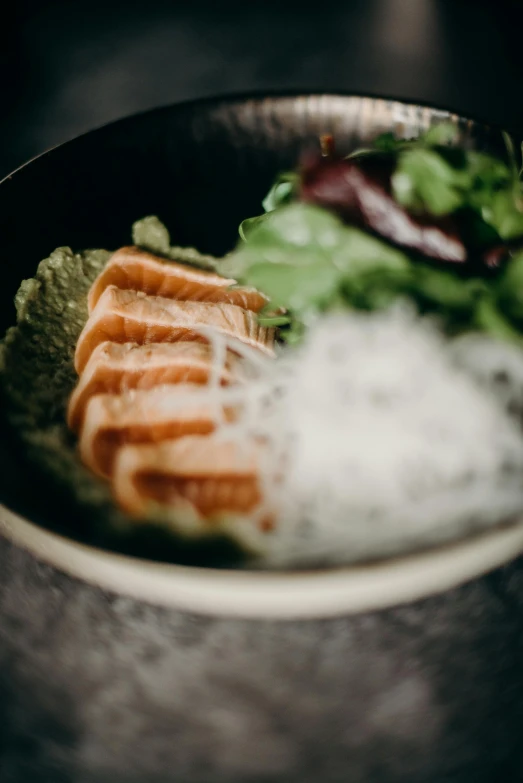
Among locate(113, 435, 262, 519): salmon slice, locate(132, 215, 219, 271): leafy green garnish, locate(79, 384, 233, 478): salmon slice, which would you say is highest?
locate(132, 215, 219, 271): leafy green garnish

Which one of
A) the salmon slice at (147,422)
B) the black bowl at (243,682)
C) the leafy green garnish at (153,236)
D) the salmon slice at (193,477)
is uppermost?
the leafy green garnish at (153,236)

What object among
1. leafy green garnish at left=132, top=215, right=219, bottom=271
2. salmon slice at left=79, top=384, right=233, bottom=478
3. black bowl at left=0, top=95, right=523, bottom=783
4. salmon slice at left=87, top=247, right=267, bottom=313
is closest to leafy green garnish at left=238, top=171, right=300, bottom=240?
salmon slice at left=87, top=247, right=267, bottom=313

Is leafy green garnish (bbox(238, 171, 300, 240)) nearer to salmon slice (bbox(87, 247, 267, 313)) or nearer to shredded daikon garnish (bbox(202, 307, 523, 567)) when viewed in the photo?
salmon slice (bbox(87, 247, 267, 313))

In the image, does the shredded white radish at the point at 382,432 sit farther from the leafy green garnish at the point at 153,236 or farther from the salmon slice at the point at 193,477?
the leafy green garnish at the point at 153,236

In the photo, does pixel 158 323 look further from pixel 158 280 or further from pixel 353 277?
pixel 353 277

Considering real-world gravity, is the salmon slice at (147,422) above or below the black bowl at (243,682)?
above

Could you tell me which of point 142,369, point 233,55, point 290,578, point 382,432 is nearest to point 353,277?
point 382,432

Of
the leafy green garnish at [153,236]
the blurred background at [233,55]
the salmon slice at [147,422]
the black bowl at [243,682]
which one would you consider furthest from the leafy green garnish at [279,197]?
the blurred background at [233,55]

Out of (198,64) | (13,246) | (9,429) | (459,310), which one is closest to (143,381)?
(9,429)
